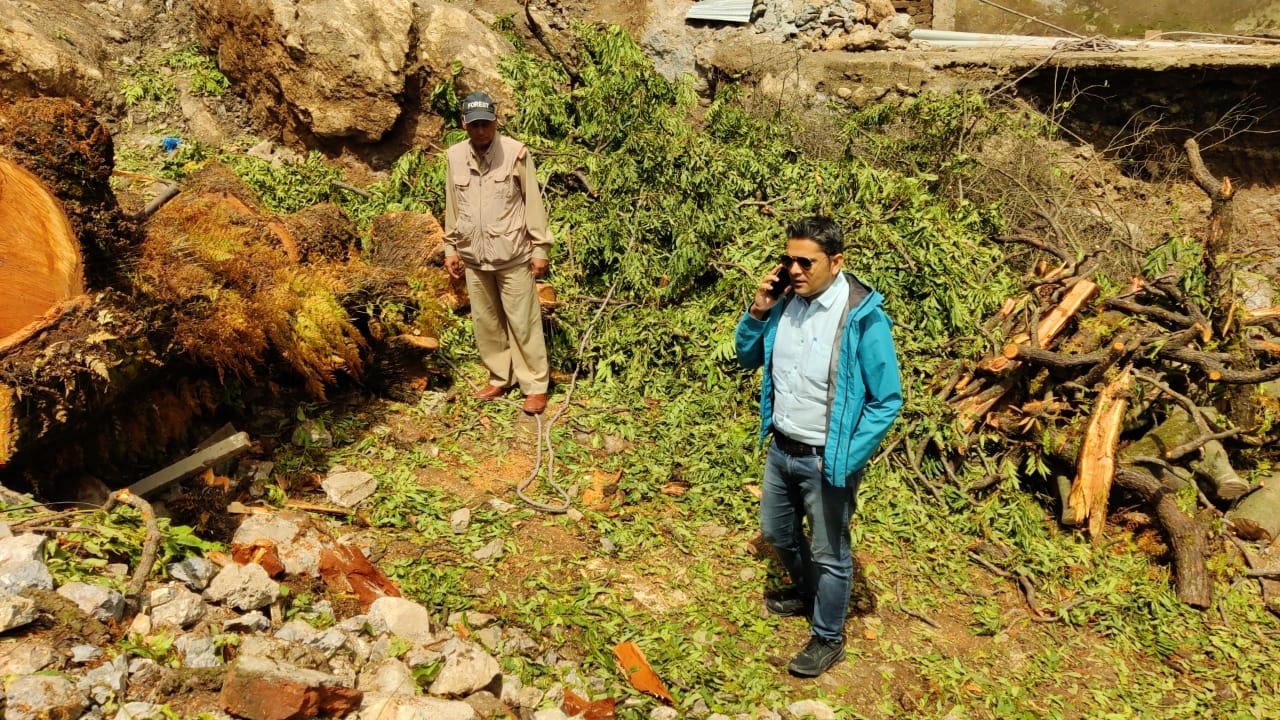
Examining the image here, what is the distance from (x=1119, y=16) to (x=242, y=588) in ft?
44.3

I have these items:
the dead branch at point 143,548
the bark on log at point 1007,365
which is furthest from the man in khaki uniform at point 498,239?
the bark on log at point 1007,365

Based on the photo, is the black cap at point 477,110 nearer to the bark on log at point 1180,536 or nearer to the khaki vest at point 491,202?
the khaki vest at point 491,202

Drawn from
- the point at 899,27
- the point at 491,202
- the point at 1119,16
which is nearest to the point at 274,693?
the point at 491,202

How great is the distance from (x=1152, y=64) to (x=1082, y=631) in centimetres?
694

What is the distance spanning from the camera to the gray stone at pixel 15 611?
2.72 m

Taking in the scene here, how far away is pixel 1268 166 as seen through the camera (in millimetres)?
9438

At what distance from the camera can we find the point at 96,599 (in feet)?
9.72

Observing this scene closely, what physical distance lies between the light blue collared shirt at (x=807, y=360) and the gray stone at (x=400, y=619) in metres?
1.78

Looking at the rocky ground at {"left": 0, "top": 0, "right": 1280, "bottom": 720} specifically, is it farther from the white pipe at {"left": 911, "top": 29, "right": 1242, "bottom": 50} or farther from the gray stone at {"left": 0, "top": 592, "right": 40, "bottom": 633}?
the white pipe at {"left": 911, "top": 29, "right": 1242, "bottom": 50}

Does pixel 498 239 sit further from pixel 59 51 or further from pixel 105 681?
pixel 59 51

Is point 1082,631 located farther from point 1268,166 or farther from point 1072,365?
point 1268,166

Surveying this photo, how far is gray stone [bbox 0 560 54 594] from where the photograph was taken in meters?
2.89


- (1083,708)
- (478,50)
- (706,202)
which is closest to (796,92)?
(706,202)

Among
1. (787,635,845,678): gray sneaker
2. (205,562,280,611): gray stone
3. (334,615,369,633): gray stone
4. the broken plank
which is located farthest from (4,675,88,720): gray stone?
(787,635,845,678): gray sneaker
